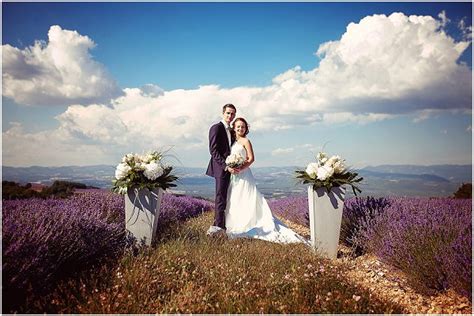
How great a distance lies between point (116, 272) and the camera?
362 centimetres

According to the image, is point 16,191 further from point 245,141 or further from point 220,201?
point 245,141

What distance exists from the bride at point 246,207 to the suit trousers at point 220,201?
160mm

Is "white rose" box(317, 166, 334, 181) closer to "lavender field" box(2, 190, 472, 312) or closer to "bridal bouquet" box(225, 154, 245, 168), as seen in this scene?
"lavender field" box(2, 190, 472, 312)

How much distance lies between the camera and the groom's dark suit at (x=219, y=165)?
5.93 metres

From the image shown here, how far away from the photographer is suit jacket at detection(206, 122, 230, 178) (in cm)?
592

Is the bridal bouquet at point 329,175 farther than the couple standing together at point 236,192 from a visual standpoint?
No

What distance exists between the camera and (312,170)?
5.13 metres

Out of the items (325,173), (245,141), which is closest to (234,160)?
(245,141)

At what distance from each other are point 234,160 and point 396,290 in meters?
2.93

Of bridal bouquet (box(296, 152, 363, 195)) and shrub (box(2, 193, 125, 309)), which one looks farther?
bridal bouquet (box(296, 152, 363, 195))

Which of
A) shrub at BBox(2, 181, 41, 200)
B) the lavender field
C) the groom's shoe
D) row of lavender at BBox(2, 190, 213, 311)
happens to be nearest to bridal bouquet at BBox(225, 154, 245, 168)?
the groom's shoe

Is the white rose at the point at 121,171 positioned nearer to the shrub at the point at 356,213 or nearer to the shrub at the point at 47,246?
the shrub at the point at 47,246

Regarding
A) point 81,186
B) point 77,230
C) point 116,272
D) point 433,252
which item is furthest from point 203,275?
point 81,186

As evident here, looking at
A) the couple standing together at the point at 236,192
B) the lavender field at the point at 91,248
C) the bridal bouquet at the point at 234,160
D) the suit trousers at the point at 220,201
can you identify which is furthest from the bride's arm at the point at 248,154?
the lavender field at the point at 91,248
